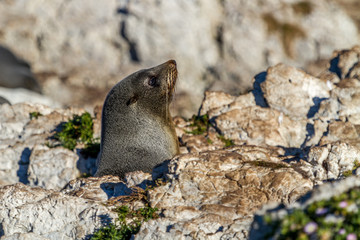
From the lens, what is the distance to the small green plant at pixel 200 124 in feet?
39.4

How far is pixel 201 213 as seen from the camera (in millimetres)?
6395

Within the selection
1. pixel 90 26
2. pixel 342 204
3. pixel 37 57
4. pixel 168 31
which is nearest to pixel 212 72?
pixel 168 31

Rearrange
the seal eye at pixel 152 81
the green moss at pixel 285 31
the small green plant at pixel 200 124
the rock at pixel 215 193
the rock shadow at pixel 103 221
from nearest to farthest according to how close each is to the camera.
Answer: the rock at pixel 215 193 < the rock shadow at pixel 103 221 < the seal eye at pixel 152 81 < the small green plant at pixel 200 124 < the green moss at pixel 285 31

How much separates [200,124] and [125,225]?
5.96 m

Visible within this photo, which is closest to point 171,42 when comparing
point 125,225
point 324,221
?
point 125,225

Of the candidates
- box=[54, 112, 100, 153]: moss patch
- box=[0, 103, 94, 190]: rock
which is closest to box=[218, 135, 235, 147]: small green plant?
box=[54, 112, 100, 153]: moss patch

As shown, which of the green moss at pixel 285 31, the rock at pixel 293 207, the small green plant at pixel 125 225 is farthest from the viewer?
the green moss at pixel 285 31

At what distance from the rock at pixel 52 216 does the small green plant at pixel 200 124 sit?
5.29 meters

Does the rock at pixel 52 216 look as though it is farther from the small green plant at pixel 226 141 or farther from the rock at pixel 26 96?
the rock at pixel 26 96

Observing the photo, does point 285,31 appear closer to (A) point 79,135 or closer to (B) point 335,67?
(B) point 335,67

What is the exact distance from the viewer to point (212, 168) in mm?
7102

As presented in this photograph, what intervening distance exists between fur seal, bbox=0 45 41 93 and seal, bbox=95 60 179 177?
1419 cm

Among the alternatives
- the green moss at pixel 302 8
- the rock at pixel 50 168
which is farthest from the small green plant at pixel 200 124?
the green moss at pixel 302 8

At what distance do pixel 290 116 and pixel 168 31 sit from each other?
467 inches
